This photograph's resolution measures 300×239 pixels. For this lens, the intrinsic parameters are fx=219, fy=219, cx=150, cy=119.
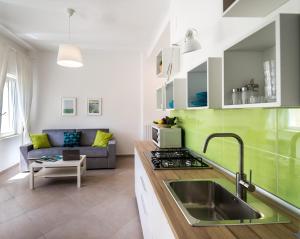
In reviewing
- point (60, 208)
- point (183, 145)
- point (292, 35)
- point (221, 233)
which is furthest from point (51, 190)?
point (292, 35)

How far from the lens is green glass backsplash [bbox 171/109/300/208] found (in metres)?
1.01

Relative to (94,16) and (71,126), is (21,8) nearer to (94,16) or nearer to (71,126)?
(94,16)

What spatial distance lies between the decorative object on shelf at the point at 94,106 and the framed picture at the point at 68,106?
385 millimetres

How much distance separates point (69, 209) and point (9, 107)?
3355 millimetres

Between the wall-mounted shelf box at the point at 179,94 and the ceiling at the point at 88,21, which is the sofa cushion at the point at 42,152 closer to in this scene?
the ceiling at the point at 88,21

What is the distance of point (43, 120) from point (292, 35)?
5.95 m

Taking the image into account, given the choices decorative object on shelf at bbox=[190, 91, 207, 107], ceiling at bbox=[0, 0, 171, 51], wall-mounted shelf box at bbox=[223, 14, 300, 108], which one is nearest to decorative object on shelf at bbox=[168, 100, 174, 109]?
decorative object on shelf at bbox=[190, 91, 207, 107]

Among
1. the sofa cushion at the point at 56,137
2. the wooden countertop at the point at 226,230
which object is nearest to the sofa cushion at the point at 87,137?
the sofa cushion at the point at 56,137

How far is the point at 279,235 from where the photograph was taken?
839 millimetres

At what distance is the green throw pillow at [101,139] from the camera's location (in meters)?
5.10

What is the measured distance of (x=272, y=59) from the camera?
1.08 m

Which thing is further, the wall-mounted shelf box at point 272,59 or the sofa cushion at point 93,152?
the sofa cushion at point 93,152

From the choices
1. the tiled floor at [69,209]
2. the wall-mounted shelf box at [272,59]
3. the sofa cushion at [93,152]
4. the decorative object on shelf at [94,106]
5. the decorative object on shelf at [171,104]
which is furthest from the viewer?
the decorative object on shelf at [94,106]

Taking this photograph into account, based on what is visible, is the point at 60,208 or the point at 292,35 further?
the point at 60,208
